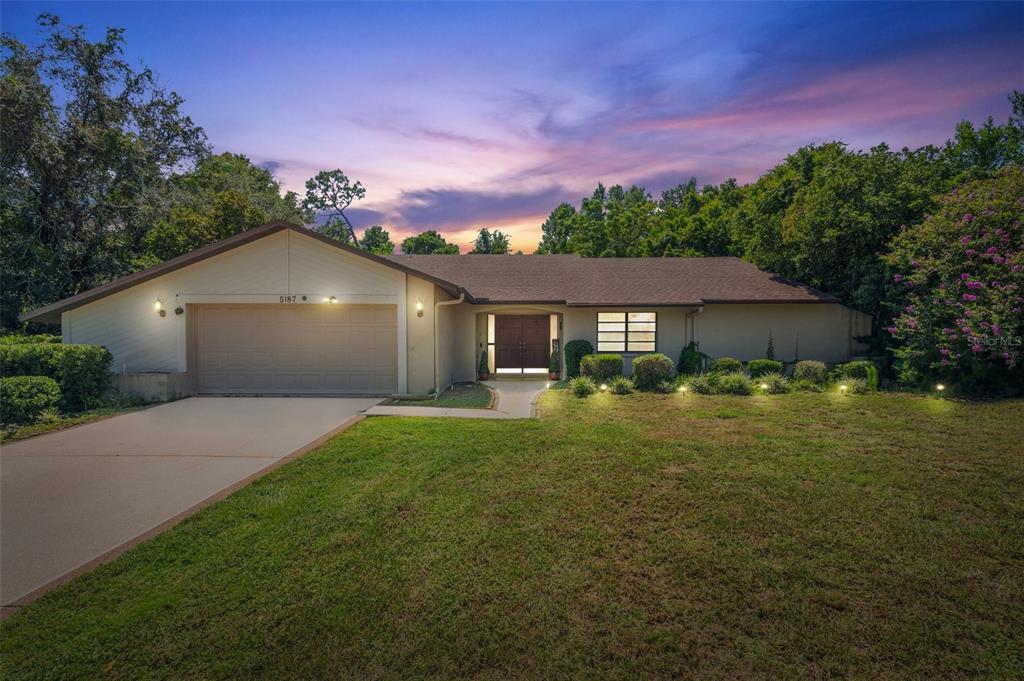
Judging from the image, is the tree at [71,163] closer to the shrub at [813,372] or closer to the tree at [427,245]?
the shrub at [813,372]

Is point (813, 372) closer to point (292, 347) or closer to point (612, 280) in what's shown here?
point (612, 280)

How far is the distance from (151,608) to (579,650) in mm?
3114

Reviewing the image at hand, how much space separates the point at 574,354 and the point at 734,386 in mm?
4755

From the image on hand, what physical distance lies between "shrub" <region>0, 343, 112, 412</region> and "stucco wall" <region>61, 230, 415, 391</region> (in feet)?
4.45

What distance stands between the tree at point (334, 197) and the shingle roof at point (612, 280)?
23264 millimetres

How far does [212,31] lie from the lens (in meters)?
10.6

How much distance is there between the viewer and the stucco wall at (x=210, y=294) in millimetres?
11977

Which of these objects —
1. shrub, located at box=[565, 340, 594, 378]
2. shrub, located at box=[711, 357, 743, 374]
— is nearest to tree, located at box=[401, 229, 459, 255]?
shrub, located at box=[565, 340, 594, 378]

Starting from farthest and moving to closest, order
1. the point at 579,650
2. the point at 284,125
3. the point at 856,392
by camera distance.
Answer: the point at 284,125, the point at 856,392, the point at 579,650

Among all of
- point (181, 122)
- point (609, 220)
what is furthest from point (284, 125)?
point (609, 220)

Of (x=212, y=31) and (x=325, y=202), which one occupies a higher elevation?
(x=325, y=202)

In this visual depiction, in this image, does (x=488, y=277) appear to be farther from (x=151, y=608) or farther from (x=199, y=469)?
(x=151, y=608)

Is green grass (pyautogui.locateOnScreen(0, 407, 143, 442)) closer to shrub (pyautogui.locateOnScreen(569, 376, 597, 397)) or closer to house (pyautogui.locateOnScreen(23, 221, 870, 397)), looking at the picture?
house (pyautogui.locateOnScreen(23, 221, 870, 397))

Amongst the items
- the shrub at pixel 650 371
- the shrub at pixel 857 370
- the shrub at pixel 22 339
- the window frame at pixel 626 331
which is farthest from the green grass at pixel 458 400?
the shrub at pixel 857 370
